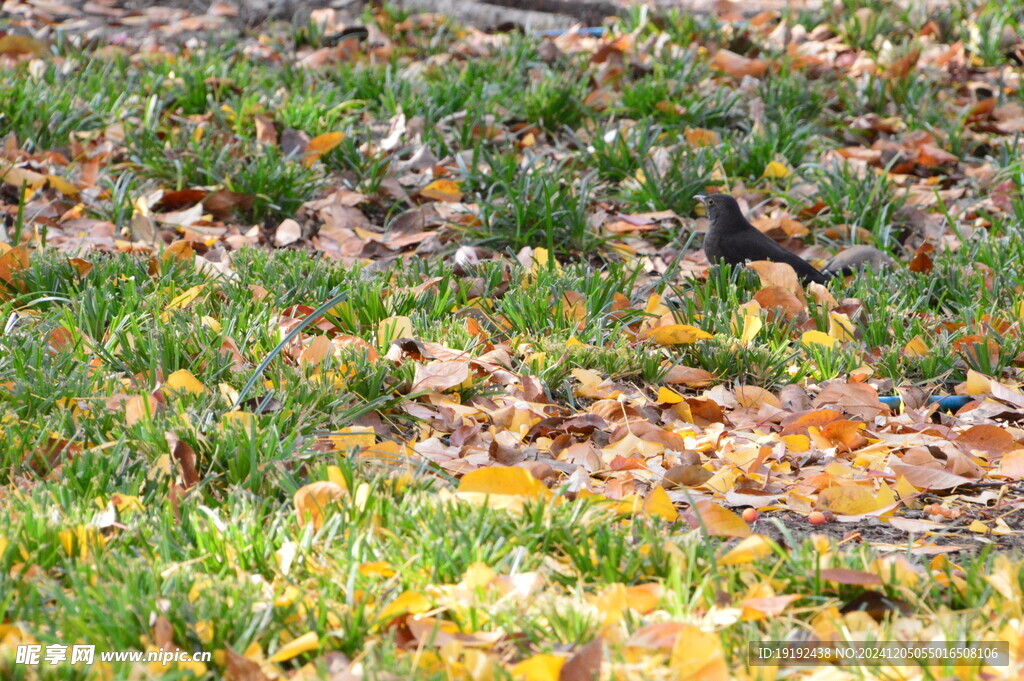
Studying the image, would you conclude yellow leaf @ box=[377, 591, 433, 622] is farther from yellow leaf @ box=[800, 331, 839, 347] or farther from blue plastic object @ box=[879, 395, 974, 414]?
yellow leaf @ box=[800, 331, 839, 347]

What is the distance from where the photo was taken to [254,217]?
4414mm

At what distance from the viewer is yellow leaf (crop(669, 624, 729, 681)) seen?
155 cm

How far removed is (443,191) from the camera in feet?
15.3

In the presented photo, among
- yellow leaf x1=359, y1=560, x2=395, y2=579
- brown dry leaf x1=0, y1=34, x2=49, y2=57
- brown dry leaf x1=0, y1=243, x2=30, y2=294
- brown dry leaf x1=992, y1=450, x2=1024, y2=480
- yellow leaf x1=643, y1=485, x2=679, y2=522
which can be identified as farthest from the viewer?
brown dry leaf x1=0, y1=34, x2=49, y2=57

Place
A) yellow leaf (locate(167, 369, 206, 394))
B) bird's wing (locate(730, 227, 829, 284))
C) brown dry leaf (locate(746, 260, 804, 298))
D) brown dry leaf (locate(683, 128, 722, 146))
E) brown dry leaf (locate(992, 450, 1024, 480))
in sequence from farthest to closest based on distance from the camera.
Answer: brown dry leaf (locate(683, 128, 722, 146)) → bird's wing (locate(730, 227, 829, 284)) → brown dry leaf (locate(746, 260, 804, 298)) → yellow leaf (locate(167, 369, 206, 394)) → brown dry leaf (locate(992, 450, 1024, 480))

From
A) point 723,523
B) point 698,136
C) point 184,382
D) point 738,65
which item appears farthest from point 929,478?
point 738,65

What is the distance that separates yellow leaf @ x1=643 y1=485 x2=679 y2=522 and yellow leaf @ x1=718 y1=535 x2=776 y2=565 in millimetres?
265

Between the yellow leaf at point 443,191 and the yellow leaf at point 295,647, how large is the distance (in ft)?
10.5

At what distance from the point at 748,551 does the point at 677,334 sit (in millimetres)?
1380

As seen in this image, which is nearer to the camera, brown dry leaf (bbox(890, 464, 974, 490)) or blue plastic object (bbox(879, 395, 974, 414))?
brown dry leaf (bbox(890, 464, 974, 490))

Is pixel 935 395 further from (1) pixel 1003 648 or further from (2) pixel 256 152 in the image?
(2) pixel 256 152

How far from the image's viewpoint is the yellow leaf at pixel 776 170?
16.0ft

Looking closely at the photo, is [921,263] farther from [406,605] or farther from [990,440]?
[406,605]

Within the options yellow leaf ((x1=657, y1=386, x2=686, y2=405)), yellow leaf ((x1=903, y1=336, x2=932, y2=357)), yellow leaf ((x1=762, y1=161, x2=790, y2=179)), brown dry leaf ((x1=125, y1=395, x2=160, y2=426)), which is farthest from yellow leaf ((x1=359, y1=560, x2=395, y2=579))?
yellow leaf ((x1=762, y1=161, x2=790, y2=179))
